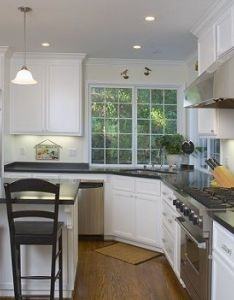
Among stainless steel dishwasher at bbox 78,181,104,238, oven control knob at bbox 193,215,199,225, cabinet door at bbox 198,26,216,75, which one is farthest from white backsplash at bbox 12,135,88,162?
oven control knob at bbox 193,215,199,225

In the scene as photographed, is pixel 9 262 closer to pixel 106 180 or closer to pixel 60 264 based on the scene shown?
pixel 60 264

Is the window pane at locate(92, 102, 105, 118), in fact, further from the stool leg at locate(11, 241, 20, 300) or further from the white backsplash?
the stool leg at locate(11, 241, 20, 300)

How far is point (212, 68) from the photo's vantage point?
A: 272cm

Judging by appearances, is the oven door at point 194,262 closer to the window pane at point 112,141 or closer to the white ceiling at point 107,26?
the white ceiling at point 107,26

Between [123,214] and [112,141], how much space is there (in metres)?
1.36

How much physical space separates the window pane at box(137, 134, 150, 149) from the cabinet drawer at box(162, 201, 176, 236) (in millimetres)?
1725

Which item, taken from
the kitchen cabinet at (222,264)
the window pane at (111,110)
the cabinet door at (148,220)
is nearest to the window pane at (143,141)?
the window pane at (111,110)

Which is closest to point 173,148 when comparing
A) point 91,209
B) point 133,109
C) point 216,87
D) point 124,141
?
point 124,141

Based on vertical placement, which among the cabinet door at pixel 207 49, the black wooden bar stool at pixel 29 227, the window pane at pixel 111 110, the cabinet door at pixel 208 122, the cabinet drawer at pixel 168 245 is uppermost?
the cabinet door at pixel 207 49

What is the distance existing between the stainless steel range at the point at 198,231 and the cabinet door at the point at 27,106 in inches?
111

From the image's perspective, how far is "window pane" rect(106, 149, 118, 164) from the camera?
18.6ft

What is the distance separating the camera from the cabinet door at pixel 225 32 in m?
3.04

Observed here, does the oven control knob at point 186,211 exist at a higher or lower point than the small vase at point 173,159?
lower

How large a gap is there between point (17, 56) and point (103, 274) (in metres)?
3.27
